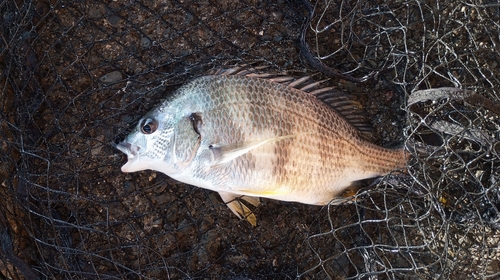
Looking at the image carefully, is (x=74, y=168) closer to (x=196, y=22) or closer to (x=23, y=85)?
(x=23, y=85)

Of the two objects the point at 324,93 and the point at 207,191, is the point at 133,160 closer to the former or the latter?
the point at 207,191

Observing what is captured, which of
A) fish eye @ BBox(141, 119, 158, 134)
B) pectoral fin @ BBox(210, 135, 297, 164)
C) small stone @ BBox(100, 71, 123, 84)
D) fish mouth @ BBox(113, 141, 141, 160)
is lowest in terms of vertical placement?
pectoral fin @ BBox(210, 135, 297, 164)

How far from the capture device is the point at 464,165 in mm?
2438

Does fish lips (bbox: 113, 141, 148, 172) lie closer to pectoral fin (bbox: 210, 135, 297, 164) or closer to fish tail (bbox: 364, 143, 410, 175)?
pectoral fin (bbox: 210, 135, 297, 164)

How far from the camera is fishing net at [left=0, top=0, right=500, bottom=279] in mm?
2492

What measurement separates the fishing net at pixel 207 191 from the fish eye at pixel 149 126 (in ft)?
1.00

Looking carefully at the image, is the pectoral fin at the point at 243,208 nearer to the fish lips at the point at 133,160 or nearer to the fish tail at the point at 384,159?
the fish lips at the point at 133,160

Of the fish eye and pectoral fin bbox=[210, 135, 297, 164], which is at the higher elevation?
the fish eye

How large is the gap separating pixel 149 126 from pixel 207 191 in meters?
0.64

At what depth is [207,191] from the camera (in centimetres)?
271

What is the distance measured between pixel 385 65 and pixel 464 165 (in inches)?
29.1

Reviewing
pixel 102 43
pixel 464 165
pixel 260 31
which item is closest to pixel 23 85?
pixel 102 43

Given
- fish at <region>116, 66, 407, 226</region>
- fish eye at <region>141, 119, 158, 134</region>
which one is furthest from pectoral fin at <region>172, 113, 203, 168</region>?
fish eye at <region>141, 119, 158, 134</region>

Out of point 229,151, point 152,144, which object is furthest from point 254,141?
point 152,144
